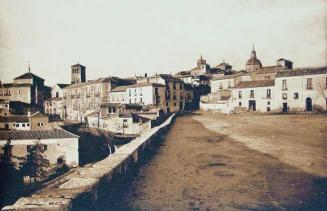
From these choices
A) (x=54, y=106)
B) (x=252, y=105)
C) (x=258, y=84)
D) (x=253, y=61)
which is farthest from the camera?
(x=54, y=106)

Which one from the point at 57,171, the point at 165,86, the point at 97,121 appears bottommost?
the point at 57,171

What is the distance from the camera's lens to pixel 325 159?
906 cm

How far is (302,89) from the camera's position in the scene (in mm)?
38719

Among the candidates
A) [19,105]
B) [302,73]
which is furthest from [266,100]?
[19,105]

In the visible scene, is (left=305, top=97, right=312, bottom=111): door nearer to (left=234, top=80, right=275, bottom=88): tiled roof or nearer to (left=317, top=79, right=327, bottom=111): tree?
(left=317, top=79, right=327, bottom=111): tree

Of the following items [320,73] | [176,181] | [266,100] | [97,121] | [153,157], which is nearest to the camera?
[176,181]

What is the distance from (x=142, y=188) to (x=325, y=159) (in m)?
5.98

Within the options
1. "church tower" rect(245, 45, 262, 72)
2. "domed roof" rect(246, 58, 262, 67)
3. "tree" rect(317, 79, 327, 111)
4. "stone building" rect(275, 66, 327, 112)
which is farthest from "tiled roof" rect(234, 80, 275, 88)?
"domed roof" rect(246, 58, 262, 67)

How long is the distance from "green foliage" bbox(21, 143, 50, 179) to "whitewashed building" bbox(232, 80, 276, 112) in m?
27.6

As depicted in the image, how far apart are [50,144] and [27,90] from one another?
45263 millimetres

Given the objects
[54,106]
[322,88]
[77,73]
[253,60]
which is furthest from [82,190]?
[77,73]

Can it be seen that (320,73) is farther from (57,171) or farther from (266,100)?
(57,171)

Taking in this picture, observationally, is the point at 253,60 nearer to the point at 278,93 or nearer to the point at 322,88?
the point at 278,93

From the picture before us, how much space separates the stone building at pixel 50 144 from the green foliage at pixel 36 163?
1.25ft
